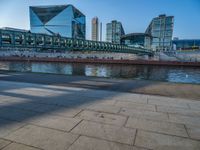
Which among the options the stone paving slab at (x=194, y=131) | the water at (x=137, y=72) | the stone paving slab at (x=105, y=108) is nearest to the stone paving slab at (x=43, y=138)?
the stone paving slab at (x=105, y=108)

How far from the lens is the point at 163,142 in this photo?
2488mm

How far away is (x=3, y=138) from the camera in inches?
98.8

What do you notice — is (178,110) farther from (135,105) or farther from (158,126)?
(158,126)

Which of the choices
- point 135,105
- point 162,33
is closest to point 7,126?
point 135,105

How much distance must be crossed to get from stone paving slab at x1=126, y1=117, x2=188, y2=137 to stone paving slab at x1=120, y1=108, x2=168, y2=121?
228mm

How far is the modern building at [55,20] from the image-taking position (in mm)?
100688

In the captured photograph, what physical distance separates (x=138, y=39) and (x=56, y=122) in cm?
12558

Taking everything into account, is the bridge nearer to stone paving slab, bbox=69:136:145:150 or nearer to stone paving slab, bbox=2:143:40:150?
stone paving slab, bbox=2:143:40:150

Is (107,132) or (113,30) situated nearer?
(107,132)

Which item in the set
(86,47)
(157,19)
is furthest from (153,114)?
(157,19)

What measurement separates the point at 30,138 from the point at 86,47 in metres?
42.1

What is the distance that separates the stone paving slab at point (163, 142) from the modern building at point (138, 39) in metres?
116

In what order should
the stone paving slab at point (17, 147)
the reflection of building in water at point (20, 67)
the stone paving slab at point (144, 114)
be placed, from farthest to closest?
the reflection of building in water at point (20, 67)
the stone paving slab at point (144, 114)
the stone paving slab at point (17, 147)

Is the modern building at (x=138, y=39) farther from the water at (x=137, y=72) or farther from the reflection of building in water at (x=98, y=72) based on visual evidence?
the reflection of building in water at (x=98, y=72)
